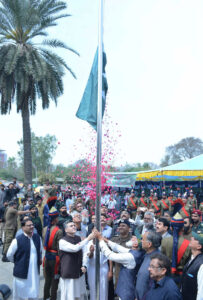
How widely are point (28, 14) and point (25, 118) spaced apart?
5694 mm

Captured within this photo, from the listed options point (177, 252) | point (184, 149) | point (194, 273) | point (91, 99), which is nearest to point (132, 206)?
point (177, 252)

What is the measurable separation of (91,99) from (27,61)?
485 inches

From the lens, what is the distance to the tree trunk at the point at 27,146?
17406mm

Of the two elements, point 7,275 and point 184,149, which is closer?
point 7,275

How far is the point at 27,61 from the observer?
635 inches

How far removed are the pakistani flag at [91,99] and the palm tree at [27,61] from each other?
1133cm

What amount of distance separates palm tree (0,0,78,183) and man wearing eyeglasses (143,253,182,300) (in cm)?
1411

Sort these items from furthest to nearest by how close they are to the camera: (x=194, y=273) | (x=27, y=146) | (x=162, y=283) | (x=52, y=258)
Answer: (x=27, y=146) → (x=52, y=258) → (x=194, y=273) → (x=162, y=283)

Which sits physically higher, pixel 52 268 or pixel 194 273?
pixel 194 273

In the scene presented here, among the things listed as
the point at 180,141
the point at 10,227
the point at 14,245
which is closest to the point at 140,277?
the point at 14,245

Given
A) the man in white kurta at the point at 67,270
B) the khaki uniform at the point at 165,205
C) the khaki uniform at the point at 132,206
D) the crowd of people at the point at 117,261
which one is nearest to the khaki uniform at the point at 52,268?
the crowd of people at the point at 117,261

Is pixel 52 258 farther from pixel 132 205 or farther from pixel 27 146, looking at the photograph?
pixel 27 146

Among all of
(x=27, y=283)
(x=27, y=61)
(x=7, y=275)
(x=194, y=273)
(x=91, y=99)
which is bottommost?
(x=7, y=275)

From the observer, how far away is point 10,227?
28.9 ft
